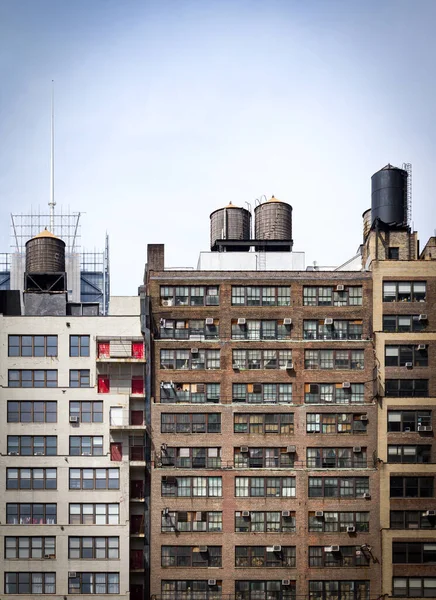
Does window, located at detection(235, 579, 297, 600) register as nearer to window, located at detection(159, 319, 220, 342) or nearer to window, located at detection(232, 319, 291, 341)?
window, located at detection(232, 319, 291, 341)

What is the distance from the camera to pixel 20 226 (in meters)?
168

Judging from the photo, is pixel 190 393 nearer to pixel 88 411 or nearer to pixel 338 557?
pixel 88 411

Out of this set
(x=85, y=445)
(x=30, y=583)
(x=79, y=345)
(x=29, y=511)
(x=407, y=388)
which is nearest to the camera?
(x=30, y=583)

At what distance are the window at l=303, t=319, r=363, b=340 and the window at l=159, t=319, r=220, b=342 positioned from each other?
29.3 feet

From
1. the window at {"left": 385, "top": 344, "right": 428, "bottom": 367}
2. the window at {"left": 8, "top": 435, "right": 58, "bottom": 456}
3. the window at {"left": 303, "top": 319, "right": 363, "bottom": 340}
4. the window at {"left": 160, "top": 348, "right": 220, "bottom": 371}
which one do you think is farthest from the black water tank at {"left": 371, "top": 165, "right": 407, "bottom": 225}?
the window at {"left": 8, "top": 435, "right": 58, "bottom": 456}

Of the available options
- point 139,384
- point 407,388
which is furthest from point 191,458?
point 407,388

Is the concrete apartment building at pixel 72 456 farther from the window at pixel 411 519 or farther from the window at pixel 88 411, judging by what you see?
the window at pixel 411 519

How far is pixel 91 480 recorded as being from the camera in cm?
8294

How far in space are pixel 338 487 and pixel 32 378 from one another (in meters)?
31.4

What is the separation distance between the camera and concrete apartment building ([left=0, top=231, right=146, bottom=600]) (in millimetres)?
81438

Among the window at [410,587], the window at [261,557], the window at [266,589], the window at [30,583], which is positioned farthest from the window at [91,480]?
the window at [410,587]

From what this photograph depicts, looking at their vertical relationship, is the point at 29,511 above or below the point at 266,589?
above

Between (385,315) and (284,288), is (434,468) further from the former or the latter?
(284,288)

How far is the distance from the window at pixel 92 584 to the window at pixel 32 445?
Result: 11.9m
